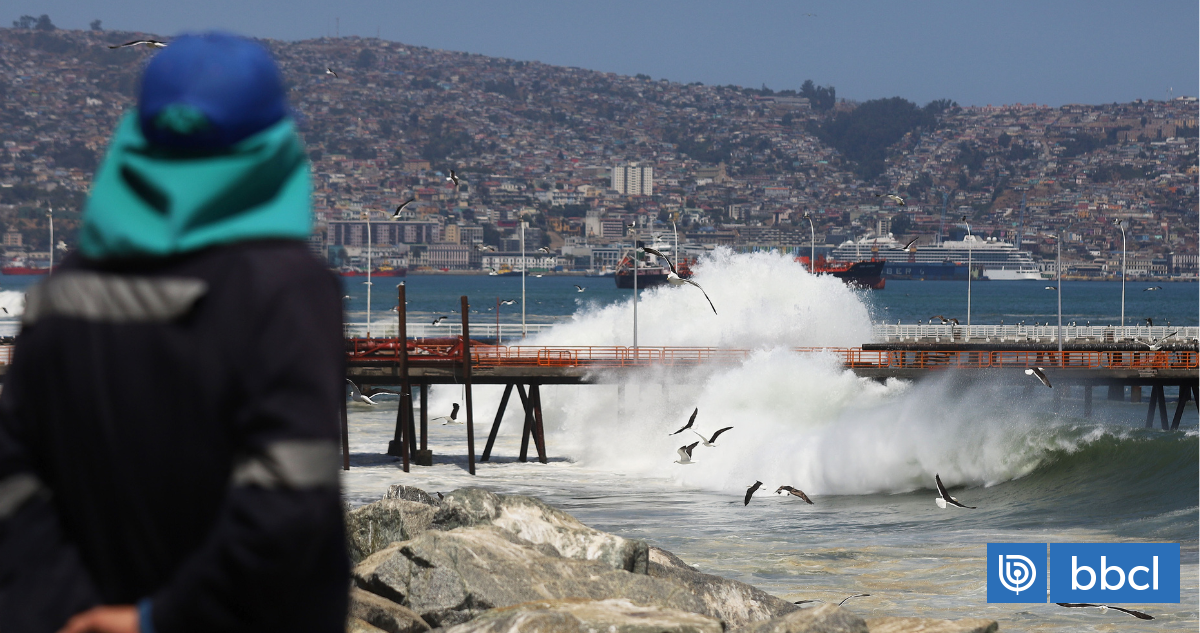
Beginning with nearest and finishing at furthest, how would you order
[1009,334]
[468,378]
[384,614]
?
1. [384,614]
2. [468,378]
3. [1009,334]

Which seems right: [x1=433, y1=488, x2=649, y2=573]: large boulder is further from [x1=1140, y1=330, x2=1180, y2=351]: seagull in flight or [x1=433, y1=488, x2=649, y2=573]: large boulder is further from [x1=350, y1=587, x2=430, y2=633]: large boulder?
[x1=1140, y1=330, x2=1180, y2=351]: seagull in flight

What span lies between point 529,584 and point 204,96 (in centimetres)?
837

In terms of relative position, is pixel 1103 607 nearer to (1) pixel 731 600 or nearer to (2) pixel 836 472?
(1) pixel 731 600

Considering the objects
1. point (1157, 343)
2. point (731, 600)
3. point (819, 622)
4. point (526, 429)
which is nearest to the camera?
point (819, 622)

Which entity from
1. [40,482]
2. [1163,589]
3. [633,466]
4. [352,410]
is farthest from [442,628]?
[352,410]

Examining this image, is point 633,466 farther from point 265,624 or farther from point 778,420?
point 265,624

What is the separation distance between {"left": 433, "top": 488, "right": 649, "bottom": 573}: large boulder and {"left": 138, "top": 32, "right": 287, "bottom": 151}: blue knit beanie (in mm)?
9560

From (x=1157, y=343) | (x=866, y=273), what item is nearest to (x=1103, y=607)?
(x=1157, y=343)

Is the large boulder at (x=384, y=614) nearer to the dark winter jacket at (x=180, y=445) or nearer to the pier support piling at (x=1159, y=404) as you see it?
the dark winter jacket at (x=180, y=445)

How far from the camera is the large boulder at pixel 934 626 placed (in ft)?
27.9

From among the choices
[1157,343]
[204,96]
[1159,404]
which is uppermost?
[204,96]

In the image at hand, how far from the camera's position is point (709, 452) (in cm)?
3144

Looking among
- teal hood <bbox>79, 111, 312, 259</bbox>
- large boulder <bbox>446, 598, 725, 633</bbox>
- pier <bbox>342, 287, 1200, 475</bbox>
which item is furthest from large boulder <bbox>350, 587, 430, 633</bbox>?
pier <bbox>342, 287, 1200, 475</bbox>

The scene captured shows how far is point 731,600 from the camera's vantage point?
1078 cm
